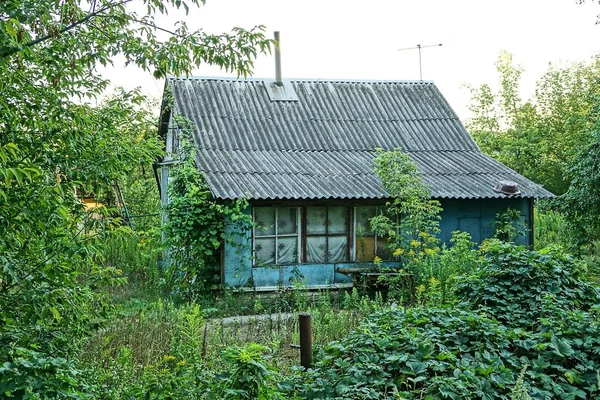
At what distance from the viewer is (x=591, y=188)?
46.6 ft

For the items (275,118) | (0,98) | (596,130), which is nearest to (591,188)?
(596,130)

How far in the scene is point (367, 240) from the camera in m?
12.7

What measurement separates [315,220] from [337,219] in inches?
17.5

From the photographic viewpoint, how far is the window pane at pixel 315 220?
12328 mm

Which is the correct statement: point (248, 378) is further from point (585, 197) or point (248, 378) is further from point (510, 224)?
point (585, 197)

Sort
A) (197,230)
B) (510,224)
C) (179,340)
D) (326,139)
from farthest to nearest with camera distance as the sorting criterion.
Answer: (326,139), (510,224), (197,230), (179,340)

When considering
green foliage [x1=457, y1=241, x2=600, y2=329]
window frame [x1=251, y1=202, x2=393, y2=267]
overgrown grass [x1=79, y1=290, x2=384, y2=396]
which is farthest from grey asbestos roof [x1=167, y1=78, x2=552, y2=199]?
green foliage [x1=457, y1=241, x2=600, y2=329]

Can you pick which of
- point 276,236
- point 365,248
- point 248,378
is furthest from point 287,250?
point 248,378

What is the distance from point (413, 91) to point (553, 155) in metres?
12.2

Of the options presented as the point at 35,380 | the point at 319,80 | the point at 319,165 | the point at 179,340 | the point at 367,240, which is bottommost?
the point at 179,340

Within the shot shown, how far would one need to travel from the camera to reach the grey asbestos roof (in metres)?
12.2

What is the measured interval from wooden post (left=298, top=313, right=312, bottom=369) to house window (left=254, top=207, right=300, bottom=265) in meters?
6.40

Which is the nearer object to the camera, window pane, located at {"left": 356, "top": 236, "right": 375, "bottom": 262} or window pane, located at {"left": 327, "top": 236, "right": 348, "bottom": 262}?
window pane, located at {"left": 327, "top": 236, "right": 348, "bottom": 262}

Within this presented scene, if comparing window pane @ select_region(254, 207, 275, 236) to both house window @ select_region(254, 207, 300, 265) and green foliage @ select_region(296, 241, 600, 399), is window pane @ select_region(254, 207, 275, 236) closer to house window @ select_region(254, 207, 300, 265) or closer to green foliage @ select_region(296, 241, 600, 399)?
house window @ select_region(254, 207, 300, 265)
